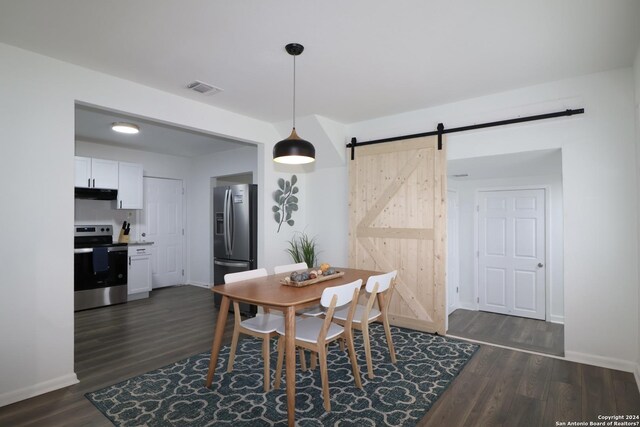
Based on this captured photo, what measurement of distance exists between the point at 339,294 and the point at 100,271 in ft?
14.7

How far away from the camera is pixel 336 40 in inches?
103

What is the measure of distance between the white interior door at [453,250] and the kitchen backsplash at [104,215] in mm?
5447

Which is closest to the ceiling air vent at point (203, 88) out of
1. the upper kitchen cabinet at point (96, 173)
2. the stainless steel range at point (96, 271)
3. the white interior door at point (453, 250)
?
the upper kitchen cabinet at point (96, 173)

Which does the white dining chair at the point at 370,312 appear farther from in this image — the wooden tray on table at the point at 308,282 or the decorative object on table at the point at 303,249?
the decorative object on table at the point at 303,249

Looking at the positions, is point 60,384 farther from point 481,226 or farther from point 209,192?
point 481,226

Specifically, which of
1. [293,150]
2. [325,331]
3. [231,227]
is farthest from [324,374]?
[231,227]

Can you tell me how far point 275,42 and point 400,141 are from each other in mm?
2231

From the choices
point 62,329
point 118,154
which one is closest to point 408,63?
point 62,329

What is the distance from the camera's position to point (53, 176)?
287 centimetres

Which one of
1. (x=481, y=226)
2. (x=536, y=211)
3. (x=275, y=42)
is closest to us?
(x=275, y=42)

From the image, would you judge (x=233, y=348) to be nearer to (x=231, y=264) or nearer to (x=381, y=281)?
(x=381, y=281)

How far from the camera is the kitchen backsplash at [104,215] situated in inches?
229

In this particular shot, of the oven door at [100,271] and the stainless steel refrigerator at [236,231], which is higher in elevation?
the stainless steel refrigerator at [236,231]

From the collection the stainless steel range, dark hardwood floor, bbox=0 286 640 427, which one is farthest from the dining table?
the stainless steel range
